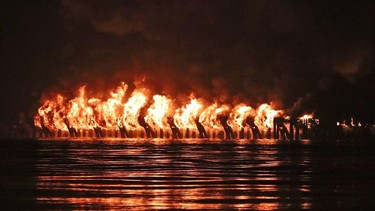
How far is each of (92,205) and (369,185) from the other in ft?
82.0

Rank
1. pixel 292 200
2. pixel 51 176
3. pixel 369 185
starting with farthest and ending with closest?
pixel 51 176 < pixel 369 185 < pixel 292 200

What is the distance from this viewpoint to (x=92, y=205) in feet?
146

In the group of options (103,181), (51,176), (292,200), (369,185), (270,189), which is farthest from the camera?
(51,176)

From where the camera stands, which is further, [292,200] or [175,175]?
[175,175]

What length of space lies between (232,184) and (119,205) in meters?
18.7

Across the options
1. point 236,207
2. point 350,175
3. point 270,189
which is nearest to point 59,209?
point 236,207

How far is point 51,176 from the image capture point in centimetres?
7231

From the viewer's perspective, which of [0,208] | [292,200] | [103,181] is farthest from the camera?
[103,181]

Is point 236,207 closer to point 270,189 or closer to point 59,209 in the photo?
point 59,209

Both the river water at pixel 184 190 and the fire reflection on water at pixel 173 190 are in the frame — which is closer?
the river water at pixel 184 190

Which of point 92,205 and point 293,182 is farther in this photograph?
point 293,182

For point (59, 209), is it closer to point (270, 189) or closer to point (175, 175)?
point (270, 189)

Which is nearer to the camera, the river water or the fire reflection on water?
the river water

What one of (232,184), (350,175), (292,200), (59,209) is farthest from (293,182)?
(59,209)
